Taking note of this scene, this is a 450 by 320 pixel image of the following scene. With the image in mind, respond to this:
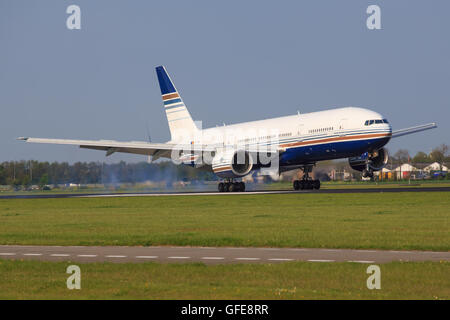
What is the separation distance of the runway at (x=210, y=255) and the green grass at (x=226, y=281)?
3.93 ft

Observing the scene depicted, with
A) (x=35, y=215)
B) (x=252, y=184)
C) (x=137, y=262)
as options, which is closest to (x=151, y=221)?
(x=35, y=215)

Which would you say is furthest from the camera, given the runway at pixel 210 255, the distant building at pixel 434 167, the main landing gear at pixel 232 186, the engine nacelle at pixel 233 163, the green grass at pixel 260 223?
the distant building at pixel 434 167

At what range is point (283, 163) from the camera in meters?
60.2

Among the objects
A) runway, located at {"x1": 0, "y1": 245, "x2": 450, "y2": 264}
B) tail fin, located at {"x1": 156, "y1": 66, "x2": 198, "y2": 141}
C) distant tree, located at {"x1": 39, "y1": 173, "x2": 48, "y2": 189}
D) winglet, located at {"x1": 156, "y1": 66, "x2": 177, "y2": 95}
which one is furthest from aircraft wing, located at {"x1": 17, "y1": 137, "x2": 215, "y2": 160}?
distant tree, located at {"x1": 39, "y1": 173, "x2": 48, "y2": 189}

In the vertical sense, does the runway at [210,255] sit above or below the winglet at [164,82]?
below

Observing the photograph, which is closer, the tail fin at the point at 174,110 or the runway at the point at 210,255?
the runway at the point at 210,255

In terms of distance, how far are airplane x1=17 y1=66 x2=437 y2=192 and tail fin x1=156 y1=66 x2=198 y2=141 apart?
247 cm

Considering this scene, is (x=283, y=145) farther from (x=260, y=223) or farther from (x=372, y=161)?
(x=260, y=223)

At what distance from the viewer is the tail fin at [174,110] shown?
73.4 metres

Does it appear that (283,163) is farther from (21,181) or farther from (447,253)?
(21,181)

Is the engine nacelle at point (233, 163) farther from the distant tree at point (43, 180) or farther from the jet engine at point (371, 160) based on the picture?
the distant tree at point (43, 180)

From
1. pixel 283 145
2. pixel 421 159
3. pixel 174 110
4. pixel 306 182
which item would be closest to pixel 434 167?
pixel 421 159

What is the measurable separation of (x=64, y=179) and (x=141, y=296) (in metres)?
90.1

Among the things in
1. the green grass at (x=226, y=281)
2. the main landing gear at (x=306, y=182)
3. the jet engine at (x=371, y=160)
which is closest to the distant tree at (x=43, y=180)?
→ the main landing gear at (x=306, y=182)
